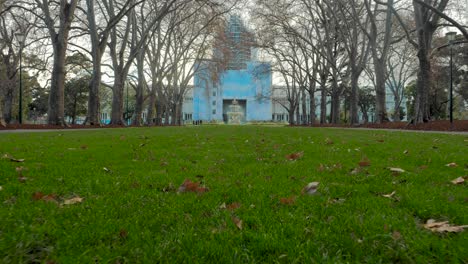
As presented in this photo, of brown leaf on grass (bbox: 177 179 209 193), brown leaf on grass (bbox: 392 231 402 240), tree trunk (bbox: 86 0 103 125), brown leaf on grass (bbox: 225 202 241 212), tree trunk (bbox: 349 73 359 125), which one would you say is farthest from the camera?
tree trunk (bbox: 349 73 359 125)

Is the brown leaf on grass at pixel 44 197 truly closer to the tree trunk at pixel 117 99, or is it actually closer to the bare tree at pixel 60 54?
the bare tree at pixel 60 54

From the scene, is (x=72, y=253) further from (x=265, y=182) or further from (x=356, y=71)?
(x=356, y=71)

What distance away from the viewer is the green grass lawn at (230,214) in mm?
2256

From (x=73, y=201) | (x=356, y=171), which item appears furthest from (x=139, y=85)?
(x=73, y=201)

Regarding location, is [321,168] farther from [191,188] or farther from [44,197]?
[44,197]

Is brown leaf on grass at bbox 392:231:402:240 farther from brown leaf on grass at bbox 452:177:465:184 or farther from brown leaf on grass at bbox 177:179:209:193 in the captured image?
brown leaf on grass at bbox 452:177:465:184

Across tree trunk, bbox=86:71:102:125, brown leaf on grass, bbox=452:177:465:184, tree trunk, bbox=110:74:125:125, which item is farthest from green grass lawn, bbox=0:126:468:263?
tree trunk, bbox=110:74:125:125

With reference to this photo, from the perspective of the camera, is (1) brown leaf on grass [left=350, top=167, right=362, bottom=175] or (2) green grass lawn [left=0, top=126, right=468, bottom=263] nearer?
(2) green grass lawn [left=0, top=126, right=468, bottom=263]

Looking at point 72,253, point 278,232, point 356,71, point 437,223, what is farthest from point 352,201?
point 356,71

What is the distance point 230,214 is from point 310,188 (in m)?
1.26

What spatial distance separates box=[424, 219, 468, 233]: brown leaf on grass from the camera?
260 cm

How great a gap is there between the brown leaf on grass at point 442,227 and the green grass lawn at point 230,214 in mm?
78

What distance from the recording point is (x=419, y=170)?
5.13 metres

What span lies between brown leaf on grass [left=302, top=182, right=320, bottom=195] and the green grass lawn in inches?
2.4
